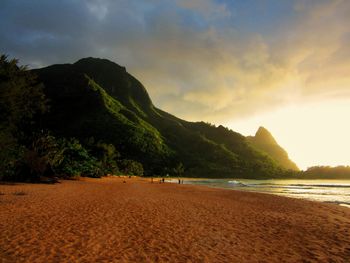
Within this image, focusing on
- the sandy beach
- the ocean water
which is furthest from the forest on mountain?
the ocean water

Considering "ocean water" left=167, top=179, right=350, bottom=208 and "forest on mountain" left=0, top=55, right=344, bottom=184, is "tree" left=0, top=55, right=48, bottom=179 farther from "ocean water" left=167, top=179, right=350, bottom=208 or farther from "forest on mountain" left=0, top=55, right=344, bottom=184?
"ocean water" left=167, top=179, right=350, bottom=208

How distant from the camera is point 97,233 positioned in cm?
1077

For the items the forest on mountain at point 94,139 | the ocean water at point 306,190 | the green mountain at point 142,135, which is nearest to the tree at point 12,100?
the forest on mountain at point 94,139

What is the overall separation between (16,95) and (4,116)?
6.88ft

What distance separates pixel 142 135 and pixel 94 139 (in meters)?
25.8

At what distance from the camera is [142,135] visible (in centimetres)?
12575

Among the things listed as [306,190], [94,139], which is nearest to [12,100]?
[306,190]

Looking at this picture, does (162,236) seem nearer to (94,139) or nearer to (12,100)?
(12,100)

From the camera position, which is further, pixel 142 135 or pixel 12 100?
pixel 142 135

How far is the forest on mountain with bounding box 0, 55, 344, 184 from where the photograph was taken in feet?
92.4

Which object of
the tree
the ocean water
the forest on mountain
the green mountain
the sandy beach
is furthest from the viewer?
the green mountain

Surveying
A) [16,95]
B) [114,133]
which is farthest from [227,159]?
[16,95]

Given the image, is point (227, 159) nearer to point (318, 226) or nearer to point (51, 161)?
point (51, 161)

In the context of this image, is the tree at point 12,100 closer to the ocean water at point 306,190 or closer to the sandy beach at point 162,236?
the sandy beach at point 162,236
